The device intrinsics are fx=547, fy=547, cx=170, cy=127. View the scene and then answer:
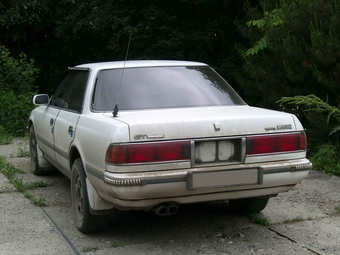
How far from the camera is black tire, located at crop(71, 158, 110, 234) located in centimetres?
481

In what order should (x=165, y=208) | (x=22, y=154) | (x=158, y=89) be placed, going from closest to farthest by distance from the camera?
(x=165, y=208) < (x=158, y=89) < (x=22, y=154)

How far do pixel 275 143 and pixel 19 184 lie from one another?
3.72 metres

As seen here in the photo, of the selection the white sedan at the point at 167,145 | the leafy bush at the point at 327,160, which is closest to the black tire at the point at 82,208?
the white sedan at the point at 167,145

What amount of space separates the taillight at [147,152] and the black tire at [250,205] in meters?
1.40

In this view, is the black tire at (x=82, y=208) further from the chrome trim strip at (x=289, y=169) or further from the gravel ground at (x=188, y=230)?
the chrome trim strip at (x=289, y=169)

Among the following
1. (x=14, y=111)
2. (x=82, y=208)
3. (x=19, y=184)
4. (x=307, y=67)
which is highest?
(x=307, y=67)

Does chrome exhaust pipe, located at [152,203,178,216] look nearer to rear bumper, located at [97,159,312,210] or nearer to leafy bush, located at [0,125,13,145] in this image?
rear bumper, located at [97,159,312,210]

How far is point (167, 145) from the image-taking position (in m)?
4.20

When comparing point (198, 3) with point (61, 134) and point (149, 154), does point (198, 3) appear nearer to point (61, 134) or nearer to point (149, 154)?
point (61, 134)

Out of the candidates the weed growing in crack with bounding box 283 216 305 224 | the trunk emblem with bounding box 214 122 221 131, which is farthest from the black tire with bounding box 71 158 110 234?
the weed growing in crack with bounding box 283 216 305 224

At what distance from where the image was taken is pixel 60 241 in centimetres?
482

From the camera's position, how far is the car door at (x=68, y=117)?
5.31m

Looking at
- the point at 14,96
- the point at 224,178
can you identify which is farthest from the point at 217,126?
the point at 14,96

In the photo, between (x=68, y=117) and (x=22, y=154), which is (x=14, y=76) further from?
(x=68, y=117)
